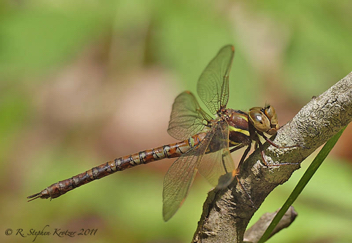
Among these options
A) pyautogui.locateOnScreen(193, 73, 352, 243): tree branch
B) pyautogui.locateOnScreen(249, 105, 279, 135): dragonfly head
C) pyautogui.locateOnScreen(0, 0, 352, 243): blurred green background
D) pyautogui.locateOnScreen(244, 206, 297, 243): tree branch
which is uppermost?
pyautogui.locateOnScreen(0, 0, 352, 243): blurred green background

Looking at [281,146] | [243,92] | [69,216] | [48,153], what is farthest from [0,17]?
[281,146]

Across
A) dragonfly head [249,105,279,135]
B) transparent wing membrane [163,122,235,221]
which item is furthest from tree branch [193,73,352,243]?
dragonfly head [249,105,279,135]

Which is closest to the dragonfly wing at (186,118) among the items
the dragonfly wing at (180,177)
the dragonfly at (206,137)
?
the dragonfly at (206,137)

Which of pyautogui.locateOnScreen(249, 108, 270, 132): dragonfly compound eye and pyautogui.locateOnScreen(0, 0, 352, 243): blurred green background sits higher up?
pyautogui.locateOnScreen(0, 0, 352, 243): blurred green background

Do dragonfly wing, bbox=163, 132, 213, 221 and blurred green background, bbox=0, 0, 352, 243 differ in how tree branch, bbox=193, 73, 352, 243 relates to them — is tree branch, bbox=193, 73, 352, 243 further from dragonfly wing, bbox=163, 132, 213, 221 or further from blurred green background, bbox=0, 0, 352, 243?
blurred green background, bbox=0, 0, 352, 243

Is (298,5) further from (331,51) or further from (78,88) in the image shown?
(78,88)

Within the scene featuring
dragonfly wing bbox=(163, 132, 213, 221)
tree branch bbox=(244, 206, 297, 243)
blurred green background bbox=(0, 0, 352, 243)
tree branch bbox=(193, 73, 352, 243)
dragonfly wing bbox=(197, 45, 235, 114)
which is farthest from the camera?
blurred green background bbox=(0, 0, 352, 243)

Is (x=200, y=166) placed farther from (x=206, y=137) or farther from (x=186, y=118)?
(x=186, y=118)
